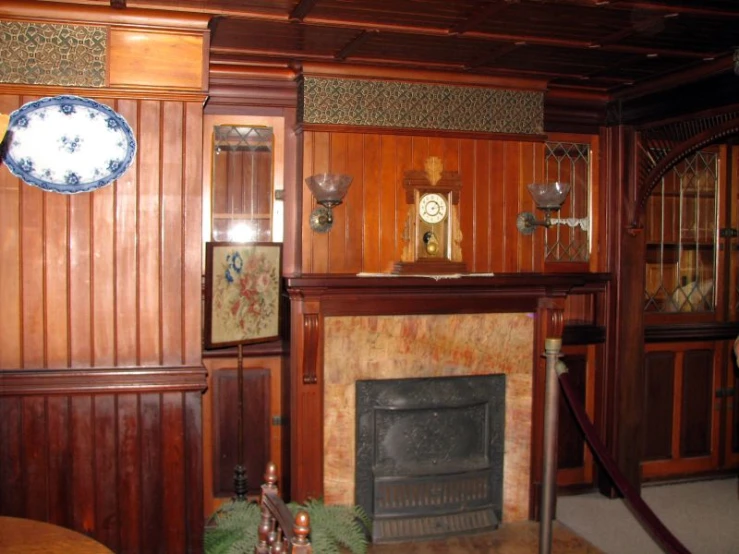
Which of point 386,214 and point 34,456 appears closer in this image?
point 34,456

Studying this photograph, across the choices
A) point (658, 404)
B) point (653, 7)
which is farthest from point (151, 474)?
point (658, 404)

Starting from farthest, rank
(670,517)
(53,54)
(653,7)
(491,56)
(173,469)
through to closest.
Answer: (670,517) < (491,56) < (173,469) < (53,54) < (653,7)

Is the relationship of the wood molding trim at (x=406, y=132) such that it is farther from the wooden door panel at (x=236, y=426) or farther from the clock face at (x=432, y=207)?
the wooden door panel at (x=236, y=426)

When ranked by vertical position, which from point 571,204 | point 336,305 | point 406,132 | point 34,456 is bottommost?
point 34,456

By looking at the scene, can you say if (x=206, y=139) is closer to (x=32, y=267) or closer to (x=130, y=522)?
(x=32, y=267)

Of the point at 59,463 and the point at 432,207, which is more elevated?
the point at 432,207

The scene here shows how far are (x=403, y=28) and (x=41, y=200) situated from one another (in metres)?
1.68

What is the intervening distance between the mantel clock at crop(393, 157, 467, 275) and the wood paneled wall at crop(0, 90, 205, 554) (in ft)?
4.07

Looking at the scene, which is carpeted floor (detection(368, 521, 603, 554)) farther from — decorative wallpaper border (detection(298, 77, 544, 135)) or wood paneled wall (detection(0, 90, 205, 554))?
decorative wallpaper border (detection(298, 77, 544, 135))

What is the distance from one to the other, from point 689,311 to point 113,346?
3.57 meters

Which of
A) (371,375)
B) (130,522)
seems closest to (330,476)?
(371,375)

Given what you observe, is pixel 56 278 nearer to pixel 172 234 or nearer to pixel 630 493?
pixel 172 234

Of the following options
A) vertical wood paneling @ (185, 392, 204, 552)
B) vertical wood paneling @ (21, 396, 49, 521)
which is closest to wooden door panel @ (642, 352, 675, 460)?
vertical wood paneling @ (185, 392, 204, 552)

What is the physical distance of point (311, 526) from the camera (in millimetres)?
3404
